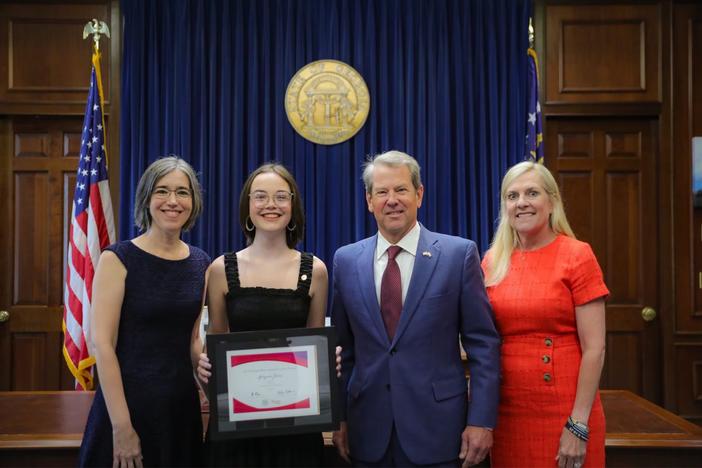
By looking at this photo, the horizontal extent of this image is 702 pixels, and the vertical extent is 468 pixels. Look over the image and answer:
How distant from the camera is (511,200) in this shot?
1997 mm

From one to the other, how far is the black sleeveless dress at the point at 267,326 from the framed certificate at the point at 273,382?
13 cm

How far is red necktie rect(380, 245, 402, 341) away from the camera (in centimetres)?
177

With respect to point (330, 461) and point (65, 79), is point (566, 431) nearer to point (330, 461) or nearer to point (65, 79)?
point (330, 461)

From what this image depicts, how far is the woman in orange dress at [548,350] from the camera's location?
1.80m

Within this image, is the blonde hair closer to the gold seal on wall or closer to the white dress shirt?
the white dress shirt

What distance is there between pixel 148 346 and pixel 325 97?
9.90 ft

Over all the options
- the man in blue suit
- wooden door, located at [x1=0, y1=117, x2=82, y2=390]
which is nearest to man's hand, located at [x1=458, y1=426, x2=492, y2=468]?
the man in blue suit

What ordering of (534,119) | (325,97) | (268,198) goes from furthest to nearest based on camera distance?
1. (325,97)
2. (534,119)
3. (268,198)

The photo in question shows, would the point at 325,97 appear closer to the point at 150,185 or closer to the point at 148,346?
the point at 150,185

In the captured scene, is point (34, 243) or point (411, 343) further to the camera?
point (34, 243)

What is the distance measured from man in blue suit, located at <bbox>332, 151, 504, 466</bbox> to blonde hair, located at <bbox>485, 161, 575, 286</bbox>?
22 centimetres

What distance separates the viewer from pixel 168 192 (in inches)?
73.2

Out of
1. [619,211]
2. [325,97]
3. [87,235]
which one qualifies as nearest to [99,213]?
[87,235]

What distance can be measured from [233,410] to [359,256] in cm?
61
